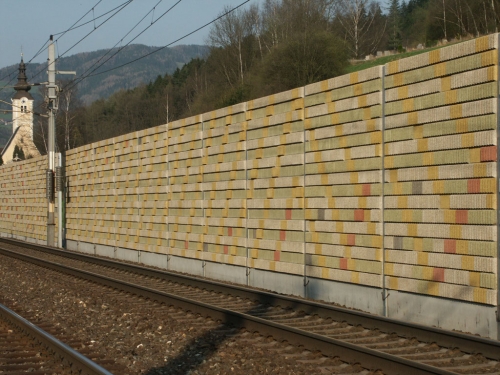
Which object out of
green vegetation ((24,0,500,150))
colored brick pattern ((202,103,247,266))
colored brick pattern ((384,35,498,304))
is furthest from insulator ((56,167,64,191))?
green vegetation ((24,0,500,150))

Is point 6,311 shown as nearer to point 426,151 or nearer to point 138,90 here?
point 426,151

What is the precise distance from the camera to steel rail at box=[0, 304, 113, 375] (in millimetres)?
5852

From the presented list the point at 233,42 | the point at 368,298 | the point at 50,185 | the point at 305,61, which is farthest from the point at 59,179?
the point at 233,42

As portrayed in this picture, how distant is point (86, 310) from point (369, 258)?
4038 mm

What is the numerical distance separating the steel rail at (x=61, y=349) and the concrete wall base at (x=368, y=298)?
154 inches

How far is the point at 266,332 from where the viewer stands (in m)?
7.61

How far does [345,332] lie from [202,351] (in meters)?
1.65

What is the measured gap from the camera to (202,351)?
279 inches

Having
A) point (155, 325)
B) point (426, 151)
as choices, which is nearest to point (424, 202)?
point (426, 151)

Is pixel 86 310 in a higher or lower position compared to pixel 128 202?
lower

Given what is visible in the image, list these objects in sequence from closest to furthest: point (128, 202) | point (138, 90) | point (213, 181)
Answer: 1. point (213, 181)
2. point (128, 202)
3. point (138, 90)

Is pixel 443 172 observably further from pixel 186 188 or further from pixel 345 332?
pixel 186 188

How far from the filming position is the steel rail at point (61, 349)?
585 centimetres

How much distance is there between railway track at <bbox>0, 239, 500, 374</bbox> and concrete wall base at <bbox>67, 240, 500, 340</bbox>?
701 mm
